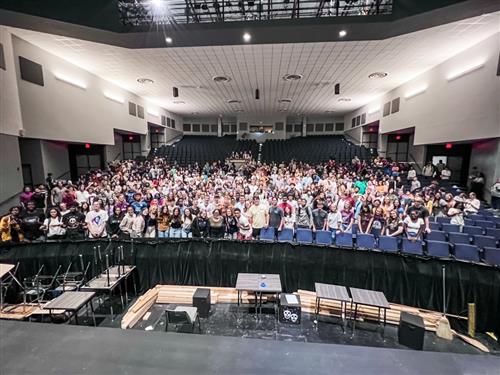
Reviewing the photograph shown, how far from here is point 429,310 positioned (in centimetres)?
448

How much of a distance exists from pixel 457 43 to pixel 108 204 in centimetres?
1259

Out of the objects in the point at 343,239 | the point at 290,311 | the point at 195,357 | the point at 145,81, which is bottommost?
the point at 290,311

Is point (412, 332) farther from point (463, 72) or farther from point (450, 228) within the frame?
point (463, 72)

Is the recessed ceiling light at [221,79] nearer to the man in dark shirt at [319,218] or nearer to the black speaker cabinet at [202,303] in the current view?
the man in dark shirt at [319,218]

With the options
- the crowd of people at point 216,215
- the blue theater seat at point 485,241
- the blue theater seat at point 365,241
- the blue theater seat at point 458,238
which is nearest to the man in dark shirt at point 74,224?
the crowd of people at point 216,215

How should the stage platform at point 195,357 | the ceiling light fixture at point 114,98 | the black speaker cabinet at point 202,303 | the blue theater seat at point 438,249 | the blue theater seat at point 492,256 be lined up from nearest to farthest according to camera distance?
1. the stage platform at point 195,357
2. the black speaker cabinet at point 202,303
3. the blue theater seat at point 492,256
4. the blue theater seat at point 438,249
5. the ceiling light fixture at point 114,98

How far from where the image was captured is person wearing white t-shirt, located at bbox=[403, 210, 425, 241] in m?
5.62

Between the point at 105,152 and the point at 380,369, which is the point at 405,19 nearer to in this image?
the point at 380,369

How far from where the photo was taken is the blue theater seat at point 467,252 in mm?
5211

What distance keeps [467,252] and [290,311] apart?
4212 millimetres

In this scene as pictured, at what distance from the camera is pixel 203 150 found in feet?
65.0

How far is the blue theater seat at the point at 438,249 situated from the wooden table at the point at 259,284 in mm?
3691

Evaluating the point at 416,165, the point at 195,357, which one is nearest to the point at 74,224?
the point at 195,357

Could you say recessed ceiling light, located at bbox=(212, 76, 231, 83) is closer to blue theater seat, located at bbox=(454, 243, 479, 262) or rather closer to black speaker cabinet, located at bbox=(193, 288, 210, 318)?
black speaker cabinet, located at bbox=(193, 288, 210, 318)
